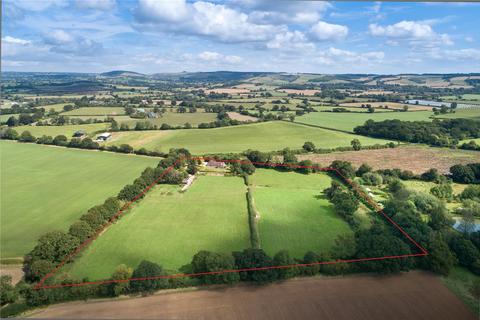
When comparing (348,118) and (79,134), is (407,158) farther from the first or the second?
(79,134)

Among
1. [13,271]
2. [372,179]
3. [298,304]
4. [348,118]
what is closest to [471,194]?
[372,179]

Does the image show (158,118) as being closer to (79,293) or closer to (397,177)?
(397,177)

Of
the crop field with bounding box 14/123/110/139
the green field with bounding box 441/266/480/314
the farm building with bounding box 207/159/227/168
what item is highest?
the crop field with bounding box 14/123/110/139

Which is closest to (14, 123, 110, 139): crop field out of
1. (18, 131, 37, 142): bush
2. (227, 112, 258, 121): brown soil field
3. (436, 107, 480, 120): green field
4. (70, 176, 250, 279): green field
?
(18, 131, 37, 142): bush

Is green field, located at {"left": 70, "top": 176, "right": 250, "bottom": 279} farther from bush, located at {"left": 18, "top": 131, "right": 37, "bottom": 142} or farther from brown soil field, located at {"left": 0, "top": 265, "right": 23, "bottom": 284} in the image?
bush, located at {"left": 18, "top": 131, "right": 37, "bottom": 142}

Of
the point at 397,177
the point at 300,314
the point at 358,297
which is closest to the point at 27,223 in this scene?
the point at 300,314

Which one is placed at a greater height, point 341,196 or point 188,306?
point 341,196

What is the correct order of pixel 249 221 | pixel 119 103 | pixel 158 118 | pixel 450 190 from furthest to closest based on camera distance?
pixel 119 103 < pixel 158 118 < pixel 450 190 < pixel 249 221
